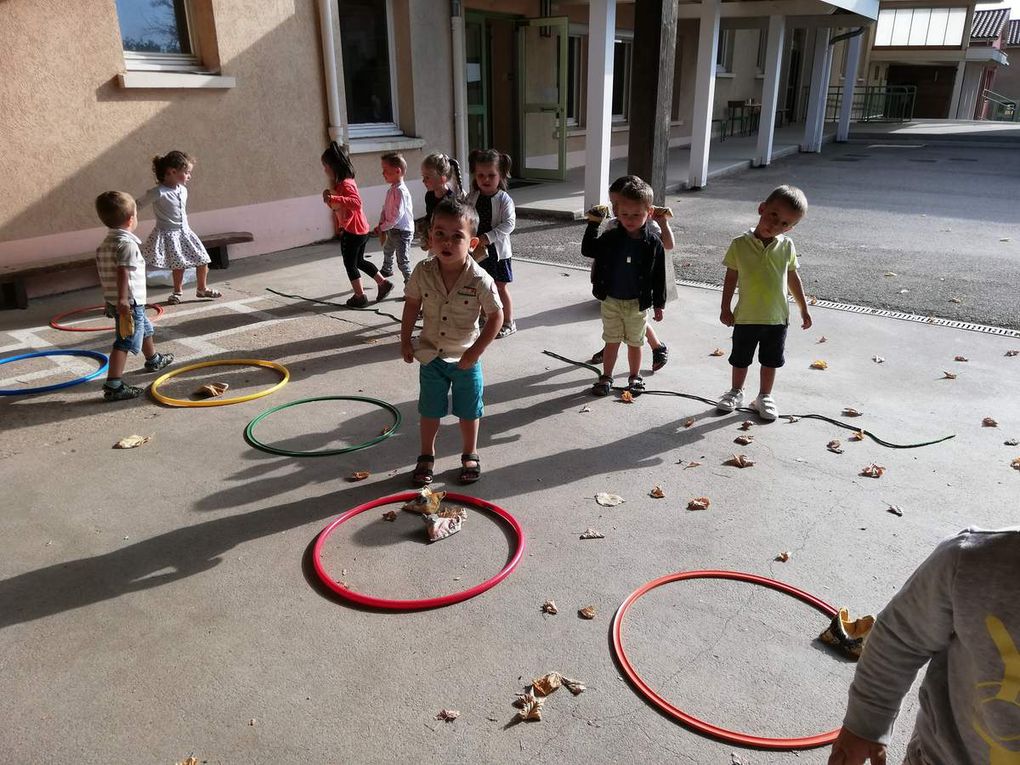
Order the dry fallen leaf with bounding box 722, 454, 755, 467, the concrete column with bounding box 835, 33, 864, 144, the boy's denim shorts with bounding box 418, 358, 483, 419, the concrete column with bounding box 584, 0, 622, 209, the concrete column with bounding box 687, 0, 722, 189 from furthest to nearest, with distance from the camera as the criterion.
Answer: the concrete column with bounding box 835, 33, 864, 144 → the concrete column with bounding box 687, 0, 722, 189 → the concrete column with bounding box 584, 0, 622, 209 → the dry fallen leaf with bounding box 722, 454, 755, 467 → the boy's denim shorts with bounding box 418, 358, 483, 419

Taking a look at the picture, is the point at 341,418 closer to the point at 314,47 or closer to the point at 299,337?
the point at 299,337

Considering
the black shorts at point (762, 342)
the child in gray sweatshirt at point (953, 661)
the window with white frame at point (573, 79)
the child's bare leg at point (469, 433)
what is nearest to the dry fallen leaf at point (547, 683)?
the child in gray sweatshirt at point (953, 661)

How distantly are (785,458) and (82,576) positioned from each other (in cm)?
376

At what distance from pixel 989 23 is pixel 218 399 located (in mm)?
58731

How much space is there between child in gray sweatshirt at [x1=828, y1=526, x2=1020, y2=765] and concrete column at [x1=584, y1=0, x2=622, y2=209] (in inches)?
432

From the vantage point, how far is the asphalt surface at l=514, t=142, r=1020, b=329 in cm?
806

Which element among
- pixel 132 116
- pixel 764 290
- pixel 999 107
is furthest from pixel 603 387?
pixel 999 107

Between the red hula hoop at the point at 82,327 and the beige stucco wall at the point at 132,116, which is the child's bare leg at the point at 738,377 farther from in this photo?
the beige stucco wall at the point at 132,116

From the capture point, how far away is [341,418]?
5.14 m

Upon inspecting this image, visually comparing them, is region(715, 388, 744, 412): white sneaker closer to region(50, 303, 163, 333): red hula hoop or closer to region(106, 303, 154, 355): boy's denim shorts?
region(106, 303, 154, 355): boy's denim shorts

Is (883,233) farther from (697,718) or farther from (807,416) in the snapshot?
(697,718)

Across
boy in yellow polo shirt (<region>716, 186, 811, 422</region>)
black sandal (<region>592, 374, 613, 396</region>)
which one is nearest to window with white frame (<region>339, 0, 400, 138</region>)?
black sandal (<region>592, 374, 613, 396</region>)

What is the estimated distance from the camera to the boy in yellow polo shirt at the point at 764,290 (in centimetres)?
470

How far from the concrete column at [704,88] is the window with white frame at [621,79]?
161 inches
